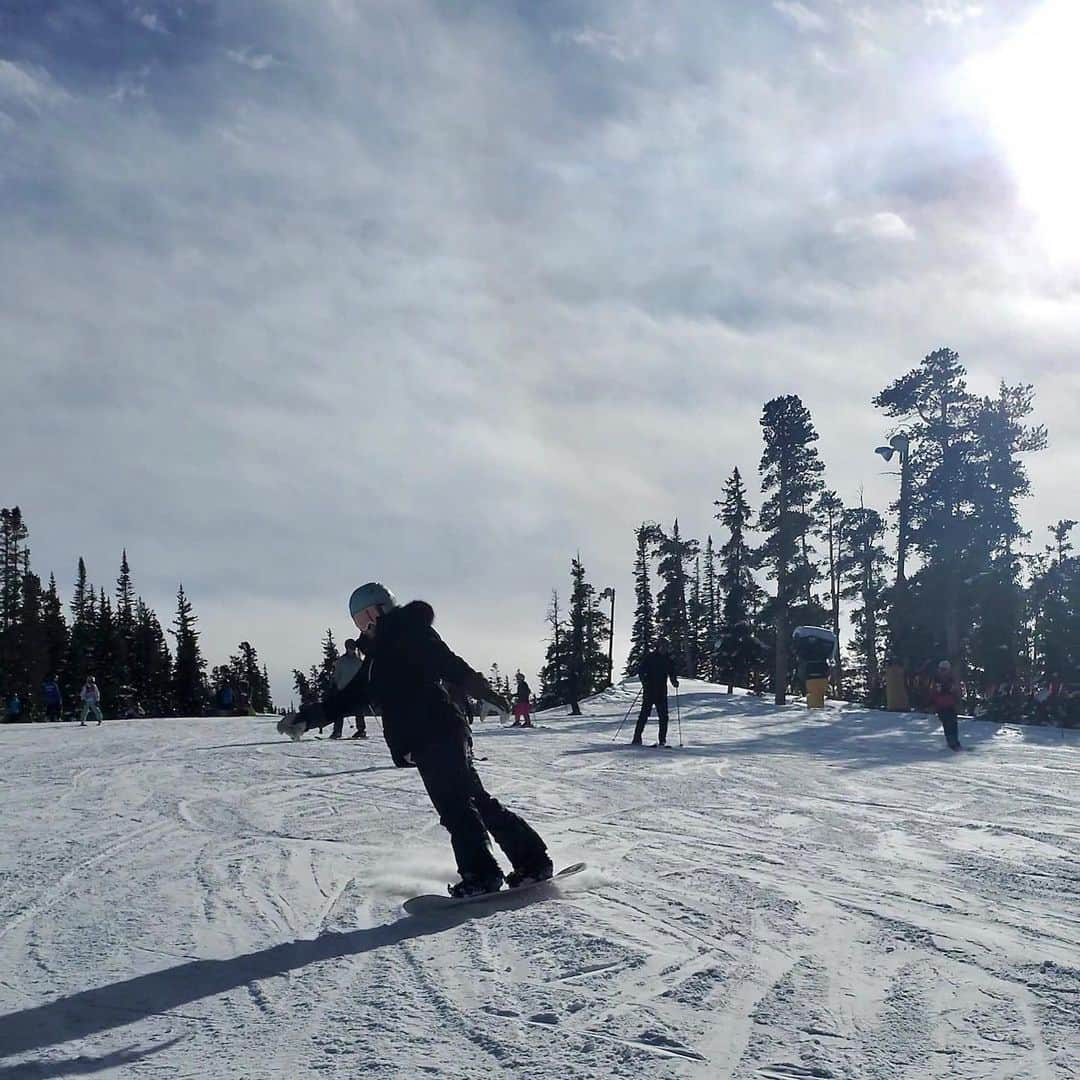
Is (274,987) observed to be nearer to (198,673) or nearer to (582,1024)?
(582,1024)

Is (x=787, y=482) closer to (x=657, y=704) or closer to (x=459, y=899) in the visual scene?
(x=657, y=704)

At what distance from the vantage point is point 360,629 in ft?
19.3

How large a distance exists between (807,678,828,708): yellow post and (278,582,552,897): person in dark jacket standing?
28.1 meters

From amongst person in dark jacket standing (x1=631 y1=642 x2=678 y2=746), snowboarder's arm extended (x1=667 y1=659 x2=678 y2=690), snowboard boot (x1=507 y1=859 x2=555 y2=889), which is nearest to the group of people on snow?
person in dark jacket standing (x1=631 y1=642 x2=678 y2=746)

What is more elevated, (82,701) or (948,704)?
(82,701)

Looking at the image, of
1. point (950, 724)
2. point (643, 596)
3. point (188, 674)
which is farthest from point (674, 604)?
point (950, 724)

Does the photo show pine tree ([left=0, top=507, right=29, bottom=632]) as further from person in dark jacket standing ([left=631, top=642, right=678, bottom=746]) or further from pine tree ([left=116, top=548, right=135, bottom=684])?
person in dark jacket standing ([left=631, top=642, right=678, bottom=746])

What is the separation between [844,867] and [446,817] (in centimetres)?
262

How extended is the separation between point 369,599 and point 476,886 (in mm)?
1694

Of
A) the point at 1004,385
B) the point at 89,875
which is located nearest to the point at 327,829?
the point at 89,875

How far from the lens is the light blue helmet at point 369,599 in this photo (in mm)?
5816

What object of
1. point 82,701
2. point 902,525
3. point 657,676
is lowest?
point 82,701

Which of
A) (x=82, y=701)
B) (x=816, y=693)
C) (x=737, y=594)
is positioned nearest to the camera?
(x=816, y=693)

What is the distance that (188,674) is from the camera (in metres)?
83.0
